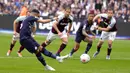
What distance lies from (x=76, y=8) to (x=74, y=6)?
10.1 inches

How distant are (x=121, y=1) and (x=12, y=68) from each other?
2578 cm

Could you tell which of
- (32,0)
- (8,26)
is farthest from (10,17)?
(32,0)

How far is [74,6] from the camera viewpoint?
143 feet

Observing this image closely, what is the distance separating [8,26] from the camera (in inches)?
1700

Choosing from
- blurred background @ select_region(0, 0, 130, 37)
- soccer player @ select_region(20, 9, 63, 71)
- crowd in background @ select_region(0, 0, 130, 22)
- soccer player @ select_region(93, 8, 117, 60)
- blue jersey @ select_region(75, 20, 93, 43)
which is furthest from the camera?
crowd in background @ select_region(0, 0, 130, 22)

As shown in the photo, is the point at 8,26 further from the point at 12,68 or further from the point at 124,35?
the point at 12,68

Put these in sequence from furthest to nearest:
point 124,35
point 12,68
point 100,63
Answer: point 124,35 → point 100,63 → point 12,68

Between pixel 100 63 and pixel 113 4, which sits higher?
pixel 100 63

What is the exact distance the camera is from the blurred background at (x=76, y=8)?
1610 inches

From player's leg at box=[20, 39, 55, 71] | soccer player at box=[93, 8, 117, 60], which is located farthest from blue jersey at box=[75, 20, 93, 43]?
player's leg at box=[20, 39, 55, 71]

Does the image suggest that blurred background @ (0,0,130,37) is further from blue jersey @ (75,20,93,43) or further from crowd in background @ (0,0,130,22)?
blue jersey @ (75,20,93,43)

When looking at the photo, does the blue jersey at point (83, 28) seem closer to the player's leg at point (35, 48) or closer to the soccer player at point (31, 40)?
the soccer player at point (31, 40)

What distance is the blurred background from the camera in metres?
40.9

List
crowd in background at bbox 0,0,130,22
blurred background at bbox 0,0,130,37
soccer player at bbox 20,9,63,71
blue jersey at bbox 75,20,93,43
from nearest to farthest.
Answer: soccer player at bbox 20,9,63,71 → blue jersey at bbox 75,20,93,43 → blurred background at bbox 0,0,130,37 → crowd in background at bbox 0,0,130,22
